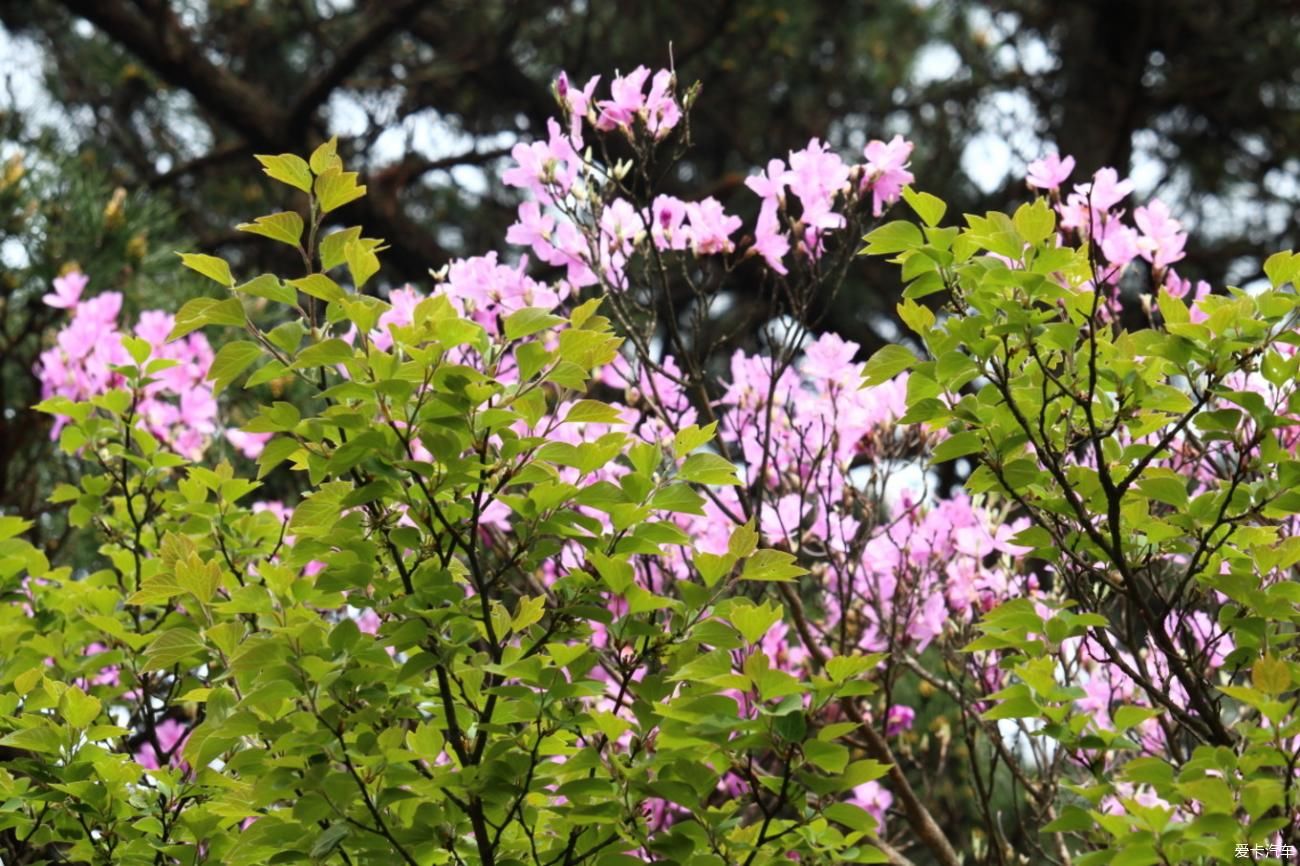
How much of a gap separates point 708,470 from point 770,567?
11 cm

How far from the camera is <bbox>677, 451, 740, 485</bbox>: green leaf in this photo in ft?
4.76

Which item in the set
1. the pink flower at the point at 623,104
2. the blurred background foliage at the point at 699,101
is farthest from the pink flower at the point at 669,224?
the blurred background foliage at the point at 699,101

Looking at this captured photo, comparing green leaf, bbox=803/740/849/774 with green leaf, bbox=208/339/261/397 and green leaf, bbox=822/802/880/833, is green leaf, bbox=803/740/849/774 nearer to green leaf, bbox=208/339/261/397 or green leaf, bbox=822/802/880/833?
green leaf, bbox=822/802/880/833

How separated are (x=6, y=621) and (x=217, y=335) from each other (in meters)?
1.95

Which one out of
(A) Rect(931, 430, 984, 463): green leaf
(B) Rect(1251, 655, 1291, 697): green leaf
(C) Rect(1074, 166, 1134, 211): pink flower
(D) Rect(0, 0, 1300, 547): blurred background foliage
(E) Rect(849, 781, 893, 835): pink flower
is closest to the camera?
(B) Rect(1251, 655, 1291, 697): green leaf

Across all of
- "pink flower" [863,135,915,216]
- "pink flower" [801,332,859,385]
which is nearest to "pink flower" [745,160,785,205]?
"pink flower" [863,135,915,216]

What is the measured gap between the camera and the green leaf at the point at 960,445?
152 cm

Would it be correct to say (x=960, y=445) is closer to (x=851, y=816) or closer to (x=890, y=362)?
(x=890, y=362)

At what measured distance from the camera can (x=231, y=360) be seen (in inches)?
56.9

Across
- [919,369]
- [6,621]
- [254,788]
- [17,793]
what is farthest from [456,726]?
[6,621]

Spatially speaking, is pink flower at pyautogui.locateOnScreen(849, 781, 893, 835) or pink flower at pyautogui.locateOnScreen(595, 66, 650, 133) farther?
pink flower at pyautogui.locateOnScreen(849, 781, 893, 835)

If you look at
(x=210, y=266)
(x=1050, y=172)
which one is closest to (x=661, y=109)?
(x=1050, y=172)

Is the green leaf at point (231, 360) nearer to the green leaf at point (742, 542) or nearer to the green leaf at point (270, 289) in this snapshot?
the green leaf at point (270, 289)

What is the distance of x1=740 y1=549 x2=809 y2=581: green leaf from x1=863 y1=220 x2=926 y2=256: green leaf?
0.31 m
